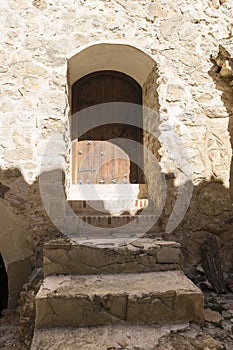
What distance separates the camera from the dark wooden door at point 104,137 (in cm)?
352

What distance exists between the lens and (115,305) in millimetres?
1655

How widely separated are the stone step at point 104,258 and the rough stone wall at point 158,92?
60 centimetres

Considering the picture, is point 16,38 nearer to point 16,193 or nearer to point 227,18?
point 16,193

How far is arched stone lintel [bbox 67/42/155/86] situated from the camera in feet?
9.49

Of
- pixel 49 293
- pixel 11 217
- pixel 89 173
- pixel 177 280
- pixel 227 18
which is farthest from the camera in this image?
pixel 89 173

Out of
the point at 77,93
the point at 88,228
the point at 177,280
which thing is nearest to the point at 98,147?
the point at 77,93

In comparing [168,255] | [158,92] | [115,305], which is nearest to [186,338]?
[115,305]

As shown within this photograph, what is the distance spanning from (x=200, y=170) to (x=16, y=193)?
Result: 1919 millimetres

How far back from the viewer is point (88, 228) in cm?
268

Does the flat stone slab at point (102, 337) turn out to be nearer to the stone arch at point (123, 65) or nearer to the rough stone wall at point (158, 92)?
the rough stone wall at point (158, 92)

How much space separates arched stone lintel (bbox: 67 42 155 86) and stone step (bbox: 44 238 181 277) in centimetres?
200

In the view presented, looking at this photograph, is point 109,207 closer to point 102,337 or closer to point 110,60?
point 102,337

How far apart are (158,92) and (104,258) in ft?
6.13

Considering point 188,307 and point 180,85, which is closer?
point 188,307
